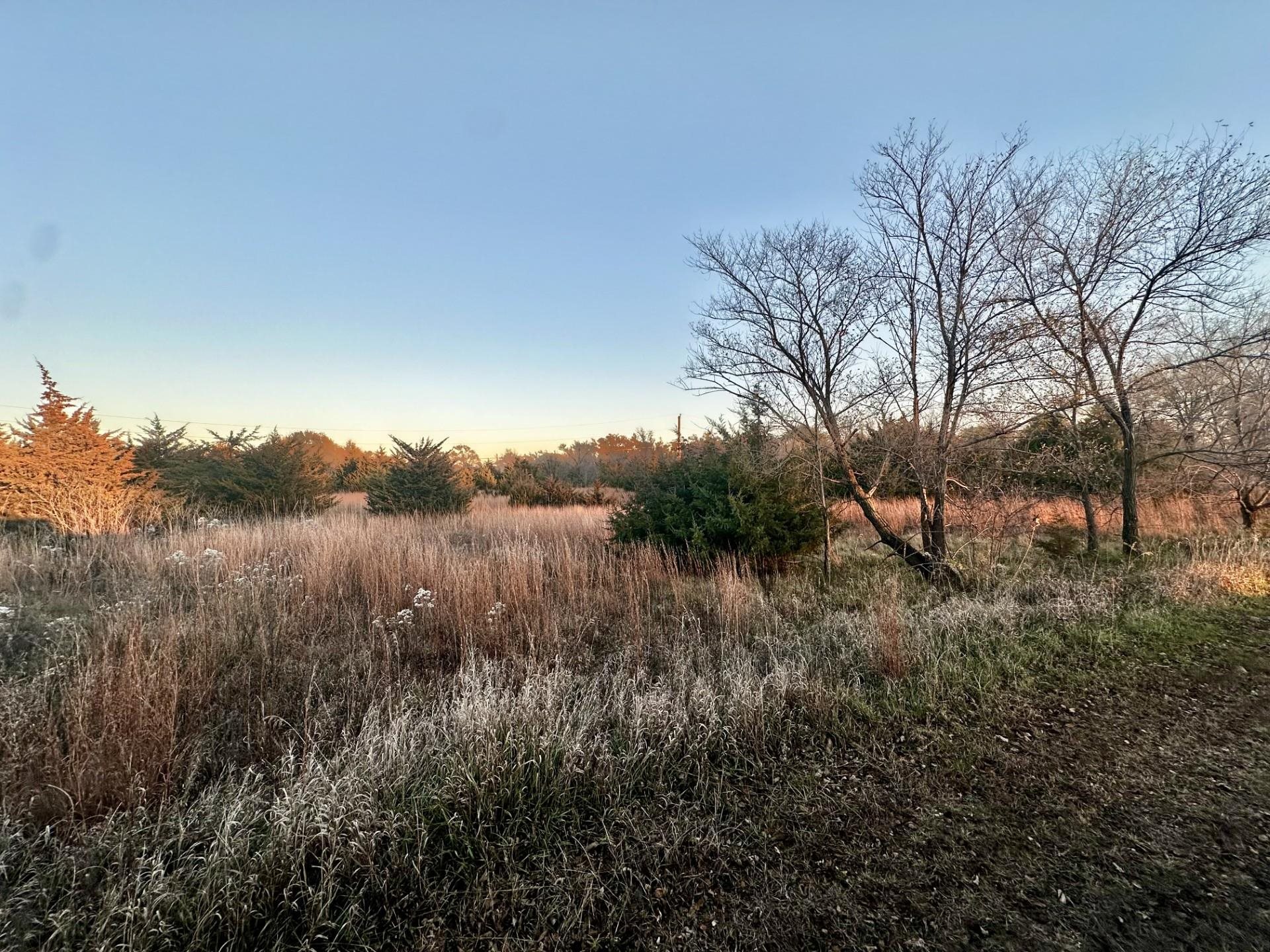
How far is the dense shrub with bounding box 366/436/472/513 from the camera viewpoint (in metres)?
14.2

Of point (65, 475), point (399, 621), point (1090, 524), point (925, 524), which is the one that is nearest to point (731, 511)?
point (925, 524)

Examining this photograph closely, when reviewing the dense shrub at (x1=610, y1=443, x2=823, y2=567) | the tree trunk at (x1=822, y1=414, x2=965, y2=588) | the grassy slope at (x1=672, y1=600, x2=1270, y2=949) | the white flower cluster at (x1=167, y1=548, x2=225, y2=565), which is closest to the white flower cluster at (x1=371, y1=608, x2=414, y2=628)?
the white flower cluster at (x1=167, y1=548, x2=225, y2=565)

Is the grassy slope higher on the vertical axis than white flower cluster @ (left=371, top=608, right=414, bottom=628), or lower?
lower

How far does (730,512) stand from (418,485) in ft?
34.8

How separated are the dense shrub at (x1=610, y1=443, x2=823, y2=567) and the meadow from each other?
8.10 ft


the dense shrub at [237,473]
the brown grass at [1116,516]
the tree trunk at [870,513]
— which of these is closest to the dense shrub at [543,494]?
the dense shrub at [237,473]

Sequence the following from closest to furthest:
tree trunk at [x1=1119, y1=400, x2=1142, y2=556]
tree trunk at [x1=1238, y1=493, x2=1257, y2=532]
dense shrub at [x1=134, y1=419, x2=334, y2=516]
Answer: tree trunk at [x1=1119, y1=400, x2=1142, y2=556], tree trunk at [x1=1238, y1=493, x2=1257, y2=532], dense shrub at [x1=134, y1=419, x2=334, y2=516]

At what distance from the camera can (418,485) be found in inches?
566

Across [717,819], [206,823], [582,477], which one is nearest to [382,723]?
[206,823]

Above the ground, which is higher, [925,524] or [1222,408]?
[1222,408]

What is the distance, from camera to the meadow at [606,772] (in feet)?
5.81

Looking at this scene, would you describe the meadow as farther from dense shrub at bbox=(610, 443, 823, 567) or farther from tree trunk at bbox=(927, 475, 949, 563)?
dense shrub at bbox=(610, 443, 823, 567)

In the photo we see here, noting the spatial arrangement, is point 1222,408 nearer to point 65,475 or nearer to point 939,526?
point 939,526

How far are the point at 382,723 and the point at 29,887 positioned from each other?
1504mm
